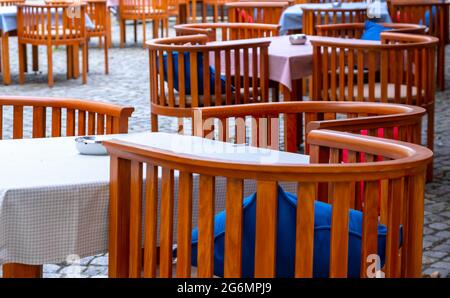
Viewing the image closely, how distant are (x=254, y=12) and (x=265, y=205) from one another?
7462 mm

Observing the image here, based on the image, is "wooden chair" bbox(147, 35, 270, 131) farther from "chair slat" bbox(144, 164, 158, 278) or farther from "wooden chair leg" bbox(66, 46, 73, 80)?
"wooden chair leg" bbox(66, 46, 73, 80)

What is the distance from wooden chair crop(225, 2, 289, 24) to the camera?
9.11m

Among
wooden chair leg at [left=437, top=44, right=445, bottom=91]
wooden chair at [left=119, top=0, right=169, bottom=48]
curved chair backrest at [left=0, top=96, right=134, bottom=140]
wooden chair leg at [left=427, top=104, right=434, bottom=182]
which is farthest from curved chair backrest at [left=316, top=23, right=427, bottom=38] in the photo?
wooden chair at [left=119, top=0, right=169, bottom=48]

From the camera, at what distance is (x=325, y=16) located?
29.6 ft

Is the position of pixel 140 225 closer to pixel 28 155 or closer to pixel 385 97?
pixel 28 155

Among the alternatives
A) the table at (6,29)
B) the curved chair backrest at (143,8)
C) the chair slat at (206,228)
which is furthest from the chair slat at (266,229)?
the curved chair backrest at (143,8)

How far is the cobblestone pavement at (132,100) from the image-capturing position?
4422mm

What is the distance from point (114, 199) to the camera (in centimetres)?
245

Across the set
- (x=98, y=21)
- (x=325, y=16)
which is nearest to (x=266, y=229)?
(x=325, y=16)

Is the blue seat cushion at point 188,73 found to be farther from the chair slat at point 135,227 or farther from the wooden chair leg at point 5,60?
the wooden chair leg at point 5,60
